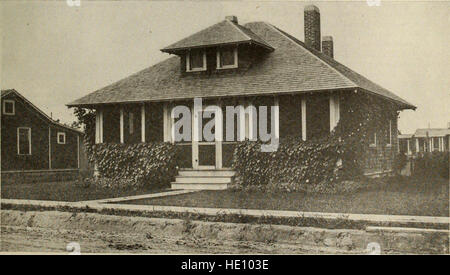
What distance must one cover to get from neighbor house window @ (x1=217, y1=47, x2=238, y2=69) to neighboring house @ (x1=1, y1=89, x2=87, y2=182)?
31.0ft

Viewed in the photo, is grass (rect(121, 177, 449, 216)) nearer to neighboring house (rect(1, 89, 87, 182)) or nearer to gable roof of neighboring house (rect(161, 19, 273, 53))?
gable roof of neighboring house (rect(161, 19, 273, 53))

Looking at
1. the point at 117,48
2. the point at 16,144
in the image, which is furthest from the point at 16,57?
the point at 16,144

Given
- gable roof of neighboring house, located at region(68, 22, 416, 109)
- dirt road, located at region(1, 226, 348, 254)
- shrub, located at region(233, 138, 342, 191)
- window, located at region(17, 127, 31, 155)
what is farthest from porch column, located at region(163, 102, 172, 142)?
window, located at region(17, 127, 31, 155)

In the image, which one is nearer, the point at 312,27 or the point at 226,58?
the point at 226,58

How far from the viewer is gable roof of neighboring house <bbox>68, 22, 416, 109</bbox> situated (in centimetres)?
1657

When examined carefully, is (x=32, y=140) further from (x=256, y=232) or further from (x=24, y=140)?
(x=256, y=232)

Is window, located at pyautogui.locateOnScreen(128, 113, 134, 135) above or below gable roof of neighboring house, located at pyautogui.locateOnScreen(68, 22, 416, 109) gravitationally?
below

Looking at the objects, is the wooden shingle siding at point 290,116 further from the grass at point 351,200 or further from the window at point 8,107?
the window at point 8,107

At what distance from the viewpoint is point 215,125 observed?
18.2 metres

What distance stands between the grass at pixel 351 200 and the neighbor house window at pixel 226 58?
4933mm

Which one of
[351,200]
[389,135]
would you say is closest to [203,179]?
[351,200]

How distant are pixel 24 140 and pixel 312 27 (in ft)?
48.5

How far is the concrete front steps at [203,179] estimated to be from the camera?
17.4 m

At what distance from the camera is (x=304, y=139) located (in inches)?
659
